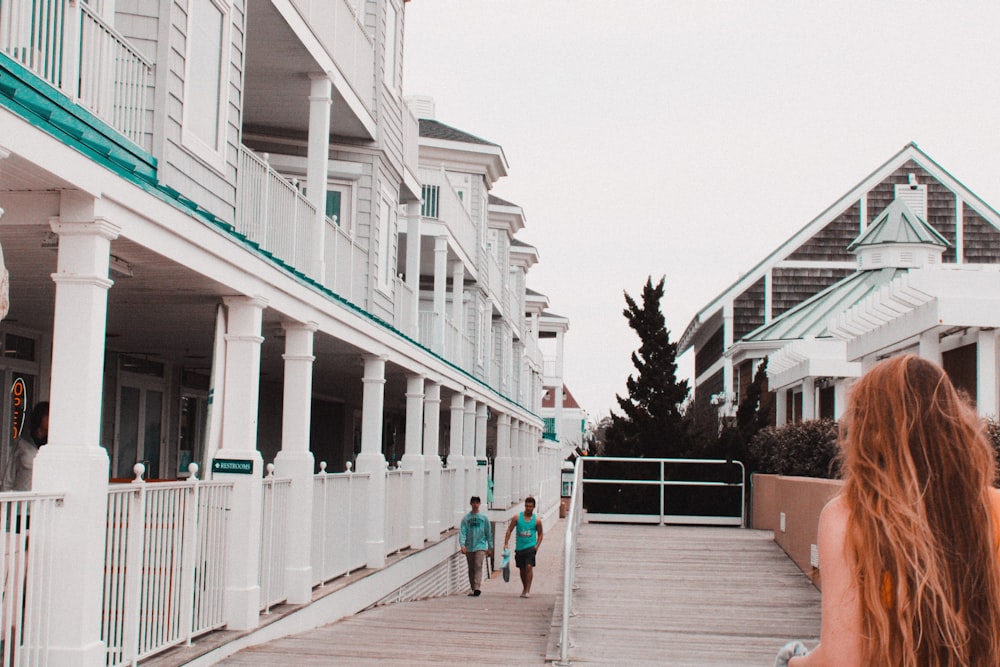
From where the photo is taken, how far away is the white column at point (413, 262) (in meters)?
20.3

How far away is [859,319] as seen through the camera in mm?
17781

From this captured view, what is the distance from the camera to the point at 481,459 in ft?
91.6

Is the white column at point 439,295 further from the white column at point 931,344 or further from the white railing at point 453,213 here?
the white column at point 931,344

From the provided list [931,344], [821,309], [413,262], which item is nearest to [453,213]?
[413,262]

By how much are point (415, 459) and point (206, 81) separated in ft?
32.6

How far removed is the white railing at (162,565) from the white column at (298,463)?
1924 millimetres

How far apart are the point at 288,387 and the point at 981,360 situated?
26.6 feet

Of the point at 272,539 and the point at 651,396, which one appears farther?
the point at 651,396

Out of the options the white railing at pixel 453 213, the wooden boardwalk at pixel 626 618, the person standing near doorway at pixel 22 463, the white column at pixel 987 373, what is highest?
the white railing at pixel 453 213

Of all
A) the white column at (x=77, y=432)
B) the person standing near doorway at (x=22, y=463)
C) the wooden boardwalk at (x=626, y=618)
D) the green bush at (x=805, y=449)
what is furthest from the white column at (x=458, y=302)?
the white column at (x=77, y=432)

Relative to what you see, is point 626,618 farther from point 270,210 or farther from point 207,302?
point 270,210

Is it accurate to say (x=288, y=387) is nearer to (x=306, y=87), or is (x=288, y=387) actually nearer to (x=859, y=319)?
(x=306, y=87)

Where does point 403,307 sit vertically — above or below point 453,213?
below

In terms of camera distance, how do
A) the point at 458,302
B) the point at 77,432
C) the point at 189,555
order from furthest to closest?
the point at 458,302
the point at 189,555
the point at 77,432
